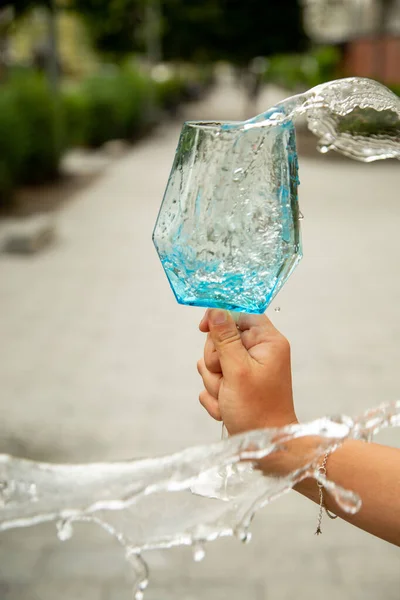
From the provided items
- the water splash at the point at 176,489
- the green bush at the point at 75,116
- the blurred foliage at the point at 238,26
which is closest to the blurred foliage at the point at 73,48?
the blurred foliage at the point at 238,26

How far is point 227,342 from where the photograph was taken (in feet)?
3.59

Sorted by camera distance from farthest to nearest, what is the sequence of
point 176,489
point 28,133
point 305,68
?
1. point 305,68
2. point 28,133
3. point 176,489

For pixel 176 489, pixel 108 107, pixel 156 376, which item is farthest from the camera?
pixel 108 107

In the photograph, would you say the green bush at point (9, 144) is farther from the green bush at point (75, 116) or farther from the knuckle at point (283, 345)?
the knuckle at point (283, 345)

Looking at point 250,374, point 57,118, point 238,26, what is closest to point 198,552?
point 250,374

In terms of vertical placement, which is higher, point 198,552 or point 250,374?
point 250,374

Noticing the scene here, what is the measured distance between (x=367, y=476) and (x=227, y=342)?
28 cm

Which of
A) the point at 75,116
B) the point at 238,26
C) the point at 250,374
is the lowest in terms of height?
the point at 75,116

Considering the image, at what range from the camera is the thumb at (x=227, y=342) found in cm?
108

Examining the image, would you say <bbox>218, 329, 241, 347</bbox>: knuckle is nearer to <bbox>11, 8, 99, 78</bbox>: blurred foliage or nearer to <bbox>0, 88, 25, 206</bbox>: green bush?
<bbox>0, 88, 25, 206</bbox>: green bush

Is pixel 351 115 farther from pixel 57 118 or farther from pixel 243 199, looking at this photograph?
pixel 57 118

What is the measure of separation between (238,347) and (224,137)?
0.31 meters

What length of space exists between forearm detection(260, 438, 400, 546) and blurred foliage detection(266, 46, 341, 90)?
36.3 feet

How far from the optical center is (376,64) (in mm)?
16453
